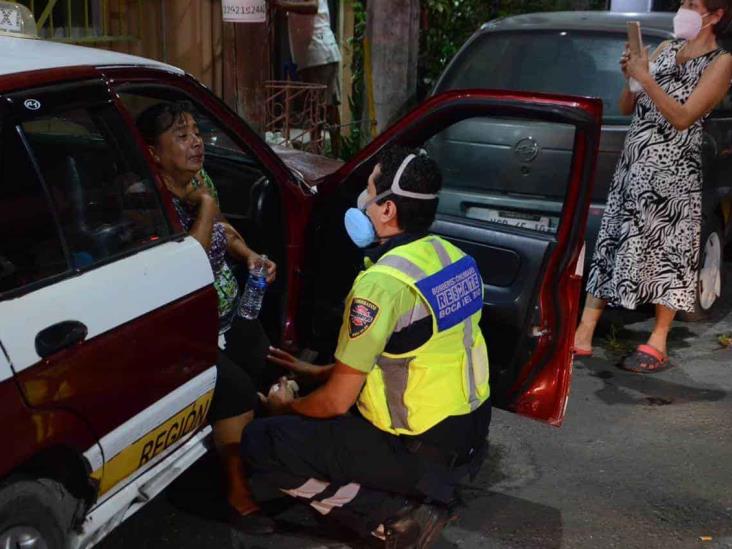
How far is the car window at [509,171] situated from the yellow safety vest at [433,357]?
2130 mm

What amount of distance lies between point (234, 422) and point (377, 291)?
0.91 m

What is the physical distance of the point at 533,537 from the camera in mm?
3598

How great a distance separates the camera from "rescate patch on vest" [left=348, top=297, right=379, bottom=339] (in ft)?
9.59

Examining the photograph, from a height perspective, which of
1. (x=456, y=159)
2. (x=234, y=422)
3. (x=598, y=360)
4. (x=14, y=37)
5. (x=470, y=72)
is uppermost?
(x=14, y=37)

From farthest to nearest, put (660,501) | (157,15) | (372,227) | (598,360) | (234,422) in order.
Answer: (157,15) → (598,360) → (660,501) → (234,422) → (372,227)

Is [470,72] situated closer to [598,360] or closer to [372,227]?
[598,360]

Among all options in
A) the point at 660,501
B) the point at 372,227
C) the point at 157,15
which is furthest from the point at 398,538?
the point at 157,15

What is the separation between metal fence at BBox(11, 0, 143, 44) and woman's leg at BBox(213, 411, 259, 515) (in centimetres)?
457

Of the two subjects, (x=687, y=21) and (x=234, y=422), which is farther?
(x=687, y=21)

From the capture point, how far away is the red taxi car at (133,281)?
2.56m

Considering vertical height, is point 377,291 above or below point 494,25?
below

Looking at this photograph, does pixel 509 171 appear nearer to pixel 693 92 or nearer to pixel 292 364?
pixel 693 92

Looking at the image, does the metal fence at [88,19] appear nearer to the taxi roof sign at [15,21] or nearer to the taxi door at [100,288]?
the taxi roof sign at [15,21]

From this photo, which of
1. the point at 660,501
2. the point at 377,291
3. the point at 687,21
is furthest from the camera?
the point at 687,21
